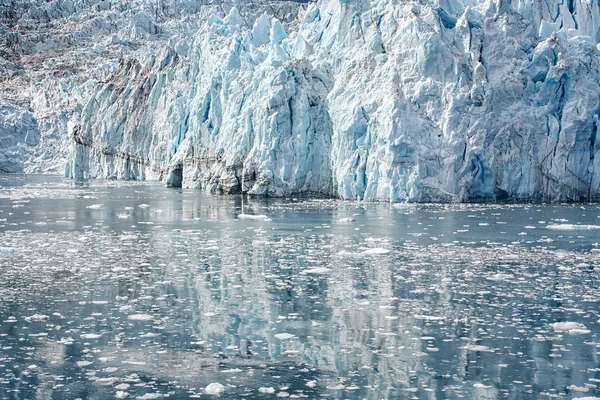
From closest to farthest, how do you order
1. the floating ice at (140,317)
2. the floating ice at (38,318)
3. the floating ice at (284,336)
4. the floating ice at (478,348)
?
1. the floating ice at (478,348)
2. the floating ice at (284,336)
3. the floating ice at (38,318)
4. the floating ice at (140,317)

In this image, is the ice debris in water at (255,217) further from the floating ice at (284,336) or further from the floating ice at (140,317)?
the floating ice at (284,336)

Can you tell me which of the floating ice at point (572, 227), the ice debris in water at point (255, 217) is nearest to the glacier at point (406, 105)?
the ice debris in water at point (255, 217)

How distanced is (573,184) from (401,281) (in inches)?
593

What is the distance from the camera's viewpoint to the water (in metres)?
7.06

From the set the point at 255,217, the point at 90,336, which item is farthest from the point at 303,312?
the point at 255,217

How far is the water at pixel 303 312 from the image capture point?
7.06 m

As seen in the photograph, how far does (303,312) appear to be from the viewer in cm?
970

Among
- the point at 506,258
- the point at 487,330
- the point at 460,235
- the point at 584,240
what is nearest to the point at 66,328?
the point at 487,330

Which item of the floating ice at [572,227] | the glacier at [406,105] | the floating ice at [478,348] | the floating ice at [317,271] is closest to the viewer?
the floating ice at [478,348]

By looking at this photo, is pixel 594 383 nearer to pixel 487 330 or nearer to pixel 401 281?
pixel 487 330

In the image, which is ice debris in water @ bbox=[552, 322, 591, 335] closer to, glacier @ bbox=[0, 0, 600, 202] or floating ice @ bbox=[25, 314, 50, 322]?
floating ice @ bbox=[25, 314, 50, 322]

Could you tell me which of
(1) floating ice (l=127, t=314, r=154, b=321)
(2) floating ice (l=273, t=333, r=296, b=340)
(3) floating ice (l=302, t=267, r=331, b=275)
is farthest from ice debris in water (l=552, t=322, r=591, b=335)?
(1) floating ice (l=127, t=314, r=154, b=321)

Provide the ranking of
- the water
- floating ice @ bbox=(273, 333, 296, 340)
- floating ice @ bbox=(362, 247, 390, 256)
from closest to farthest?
the water → floating ice @ bbox=(273, 333, 296, 340) → floating ice @ bbox=(362, 247, 390, 256)

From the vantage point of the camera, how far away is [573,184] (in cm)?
2480
